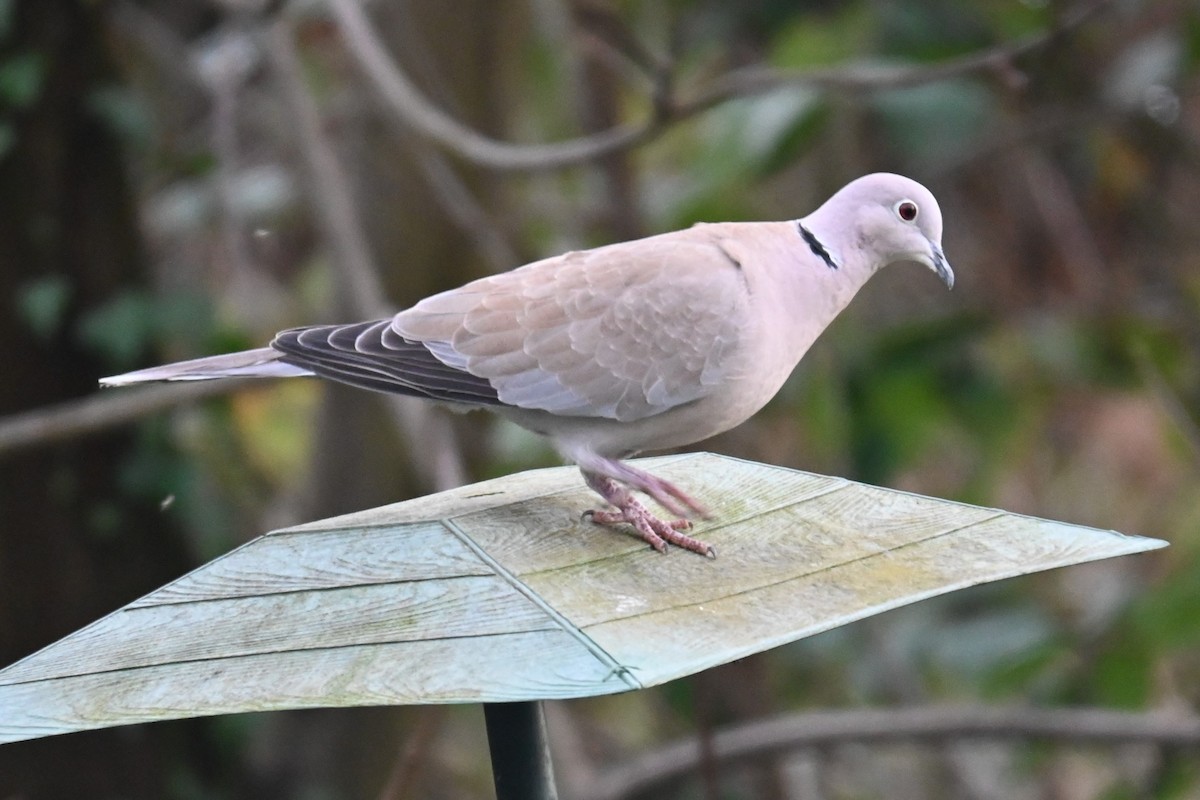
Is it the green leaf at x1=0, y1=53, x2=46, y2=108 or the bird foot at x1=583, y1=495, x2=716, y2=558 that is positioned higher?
the green leaf at x1=0, y1=53, x2=46, y2=108

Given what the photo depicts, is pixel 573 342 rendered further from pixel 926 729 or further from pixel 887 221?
pixel 926 729

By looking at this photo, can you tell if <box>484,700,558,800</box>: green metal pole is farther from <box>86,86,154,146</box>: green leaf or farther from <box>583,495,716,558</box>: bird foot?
<box>86,86,154,146</box>: green leaf

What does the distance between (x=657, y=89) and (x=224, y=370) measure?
163cm

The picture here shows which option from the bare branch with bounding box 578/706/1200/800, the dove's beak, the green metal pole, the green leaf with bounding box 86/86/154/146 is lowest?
the bare branch with bounding box 578/706/1200/800

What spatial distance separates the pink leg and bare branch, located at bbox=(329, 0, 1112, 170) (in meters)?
1.51

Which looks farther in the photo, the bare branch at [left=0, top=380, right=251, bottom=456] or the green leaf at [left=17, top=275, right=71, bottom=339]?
the green leaf at [left=17, top=275, right=71, bottom=339]

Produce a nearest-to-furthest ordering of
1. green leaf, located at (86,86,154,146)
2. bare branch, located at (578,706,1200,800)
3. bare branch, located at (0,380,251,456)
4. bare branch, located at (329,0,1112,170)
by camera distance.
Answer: bare branch, located at (329,0,1112,170)
bare branch, located at (0,380,251,456)
green leaf, located at (86,86,154,146)
bare branch, located at (578,706,1200,800)

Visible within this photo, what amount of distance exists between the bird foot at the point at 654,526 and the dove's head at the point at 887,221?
67 cm

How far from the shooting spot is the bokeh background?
4.48m

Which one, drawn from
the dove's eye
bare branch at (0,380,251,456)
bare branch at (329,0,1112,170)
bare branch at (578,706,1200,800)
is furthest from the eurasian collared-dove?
bare branch at (578,706,1200,800)

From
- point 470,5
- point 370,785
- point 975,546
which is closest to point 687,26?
point 470,5

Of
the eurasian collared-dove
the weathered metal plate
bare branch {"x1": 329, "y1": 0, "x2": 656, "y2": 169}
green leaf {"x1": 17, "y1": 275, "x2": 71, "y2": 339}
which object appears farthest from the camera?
green leaf {"x1": 17, "y1": 275, "x2": 71, "y2": 339}

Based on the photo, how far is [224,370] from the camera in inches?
102

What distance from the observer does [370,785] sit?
5.30 meters
